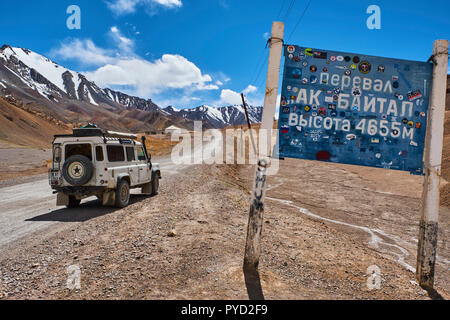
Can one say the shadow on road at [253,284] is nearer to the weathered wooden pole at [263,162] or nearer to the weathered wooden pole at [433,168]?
the weathered wooden pole at [263,162]

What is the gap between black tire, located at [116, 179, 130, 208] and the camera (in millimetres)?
9852

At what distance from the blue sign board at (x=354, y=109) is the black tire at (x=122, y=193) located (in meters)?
6.89

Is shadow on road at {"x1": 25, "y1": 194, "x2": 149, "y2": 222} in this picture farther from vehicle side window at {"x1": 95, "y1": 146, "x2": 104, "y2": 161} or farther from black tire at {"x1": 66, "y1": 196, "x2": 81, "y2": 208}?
vehicle side window at {"x1": 95, "y1": 146, "x2": 104, "y2": 161}

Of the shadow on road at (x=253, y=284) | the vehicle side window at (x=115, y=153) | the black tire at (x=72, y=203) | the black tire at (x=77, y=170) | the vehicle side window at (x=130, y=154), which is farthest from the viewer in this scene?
the vehicle side window at (x=130, y=154)

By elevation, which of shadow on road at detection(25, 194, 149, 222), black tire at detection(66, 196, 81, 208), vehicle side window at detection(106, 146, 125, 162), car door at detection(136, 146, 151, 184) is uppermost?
vehicle side window at detection(106, 146, 125, 162)

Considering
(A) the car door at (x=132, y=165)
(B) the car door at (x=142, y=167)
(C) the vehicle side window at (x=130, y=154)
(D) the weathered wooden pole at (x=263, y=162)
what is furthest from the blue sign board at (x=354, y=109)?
(B) the car door at (x=142, y=167)

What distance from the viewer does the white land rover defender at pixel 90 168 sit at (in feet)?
29.8

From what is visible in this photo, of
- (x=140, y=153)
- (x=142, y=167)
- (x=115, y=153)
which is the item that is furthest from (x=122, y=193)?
(x=140, y=153)

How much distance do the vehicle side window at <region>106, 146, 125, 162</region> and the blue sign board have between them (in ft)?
22.3

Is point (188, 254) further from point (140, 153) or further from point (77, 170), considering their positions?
point (140, 153)

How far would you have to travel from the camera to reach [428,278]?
498 centimetres

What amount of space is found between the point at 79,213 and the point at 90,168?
5.50ft

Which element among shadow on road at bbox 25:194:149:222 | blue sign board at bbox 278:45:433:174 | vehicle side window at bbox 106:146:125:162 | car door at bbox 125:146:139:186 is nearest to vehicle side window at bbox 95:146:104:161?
vehicle side window at bbox 106:146:125:162
